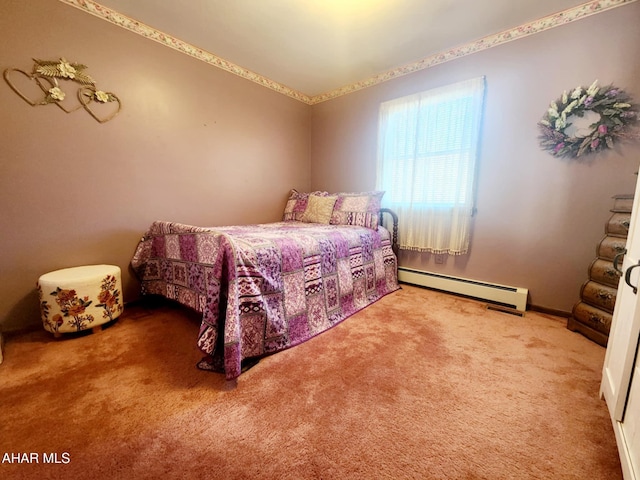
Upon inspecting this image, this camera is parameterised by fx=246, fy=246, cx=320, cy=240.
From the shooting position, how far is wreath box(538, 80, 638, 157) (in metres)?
1.77

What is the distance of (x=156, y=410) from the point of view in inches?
43.2

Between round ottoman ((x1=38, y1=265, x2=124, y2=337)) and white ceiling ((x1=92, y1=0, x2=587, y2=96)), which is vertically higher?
white ceiling ((x1=92, y1=0, x2=587, y2=96))

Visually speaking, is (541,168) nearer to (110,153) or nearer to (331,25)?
(331,25)

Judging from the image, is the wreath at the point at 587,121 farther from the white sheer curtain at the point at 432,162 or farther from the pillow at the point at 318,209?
the pillow at the point at 318,209

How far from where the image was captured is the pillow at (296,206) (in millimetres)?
3199

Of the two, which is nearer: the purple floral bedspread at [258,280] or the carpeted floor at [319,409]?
the carpeted floor at [319,409]

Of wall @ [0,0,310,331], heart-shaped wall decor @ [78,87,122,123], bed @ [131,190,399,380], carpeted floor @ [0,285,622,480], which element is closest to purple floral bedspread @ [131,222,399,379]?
bed @ [131,190,399,380]

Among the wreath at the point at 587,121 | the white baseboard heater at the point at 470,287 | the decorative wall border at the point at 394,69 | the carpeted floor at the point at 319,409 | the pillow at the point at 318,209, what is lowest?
the carpeted floor at the point at 319,409

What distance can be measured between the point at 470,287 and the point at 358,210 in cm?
137

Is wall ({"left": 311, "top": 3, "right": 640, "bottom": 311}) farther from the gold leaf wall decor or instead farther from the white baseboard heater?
the gold leaf wall decor

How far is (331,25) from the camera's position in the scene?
2113 millimetres

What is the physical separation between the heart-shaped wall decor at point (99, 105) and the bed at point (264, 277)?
37.0 inches

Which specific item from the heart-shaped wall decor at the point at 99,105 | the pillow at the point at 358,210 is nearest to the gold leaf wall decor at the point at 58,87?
the heart-shaped wall decor at the point at 99,105

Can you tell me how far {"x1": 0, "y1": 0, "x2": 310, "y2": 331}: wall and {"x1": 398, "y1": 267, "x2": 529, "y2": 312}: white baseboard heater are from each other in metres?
2.17
